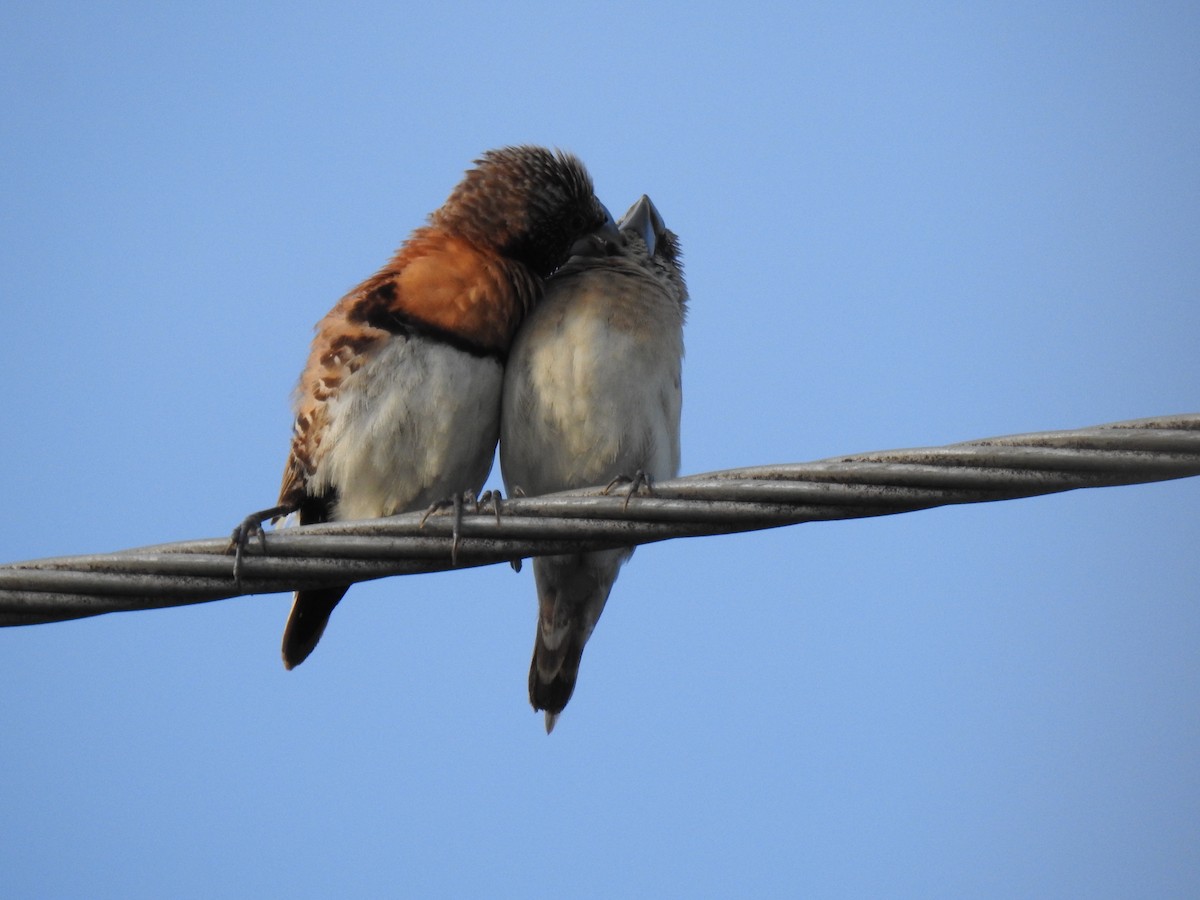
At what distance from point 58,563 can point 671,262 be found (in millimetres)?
3480

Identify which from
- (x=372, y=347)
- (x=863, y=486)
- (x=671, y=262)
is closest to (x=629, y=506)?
(x=863, y=486)

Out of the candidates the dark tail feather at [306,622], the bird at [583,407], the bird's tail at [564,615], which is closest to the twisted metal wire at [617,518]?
the bird at [583,407]

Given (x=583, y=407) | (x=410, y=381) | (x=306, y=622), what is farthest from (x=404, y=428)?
(x=306, y=622)

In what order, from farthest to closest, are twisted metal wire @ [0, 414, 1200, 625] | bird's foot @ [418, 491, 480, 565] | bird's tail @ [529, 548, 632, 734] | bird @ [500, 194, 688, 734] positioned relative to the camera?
bird's tail @ [529, 548, 632, 734], bird @ [500, 194, 688, 734], bird's foot @ [418, 491, 480, 565], twisted metal wire @ [0, 414, 1200, 625]

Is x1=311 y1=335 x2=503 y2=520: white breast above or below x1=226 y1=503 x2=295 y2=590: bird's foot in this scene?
above

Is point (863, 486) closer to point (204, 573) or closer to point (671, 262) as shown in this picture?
point (204, 573)

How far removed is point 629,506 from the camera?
3693 millimetres

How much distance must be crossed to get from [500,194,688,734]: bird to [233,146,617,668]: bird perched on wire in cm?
13

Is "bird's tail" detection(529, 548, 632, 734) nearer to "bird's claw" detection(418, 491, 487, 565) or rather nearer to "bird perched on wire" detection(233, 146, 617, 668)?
"bird perched on wire" detection(233, 146, 617, 668)

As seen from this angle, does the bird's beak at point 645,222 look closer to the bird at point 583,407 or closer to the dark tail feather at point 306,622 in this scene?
the bird at point 583,407

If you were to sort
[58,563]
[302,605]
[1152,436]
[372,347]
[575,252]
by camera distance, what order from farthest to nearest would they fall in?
[575,252]
[302,605]
[372,347]
[58,563]
[1152,436]

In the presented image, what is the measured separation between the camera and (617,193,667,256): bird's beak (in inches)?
251

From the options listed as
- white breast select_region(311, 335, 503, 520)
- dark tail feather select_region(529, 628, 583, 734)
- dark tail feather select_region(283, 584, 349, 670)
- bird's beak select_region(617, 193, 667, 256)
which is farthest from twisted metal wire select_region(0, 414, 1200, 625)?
bird's beak select_region(617, 193, 667, 256)

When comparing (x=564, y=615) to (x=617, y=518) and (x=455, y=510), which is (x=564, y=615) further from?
(x=617, y=518)
